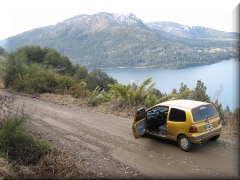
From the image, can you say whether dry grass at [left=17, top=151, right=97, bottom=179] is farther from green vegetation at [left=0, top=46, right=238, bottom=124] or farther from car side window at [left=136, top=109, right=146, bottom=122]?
green vegetation at [left=0, top=46, right=238, bottom=124]

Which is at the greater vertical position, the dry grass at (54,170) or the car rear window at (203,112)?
the car rear window at (203,112)

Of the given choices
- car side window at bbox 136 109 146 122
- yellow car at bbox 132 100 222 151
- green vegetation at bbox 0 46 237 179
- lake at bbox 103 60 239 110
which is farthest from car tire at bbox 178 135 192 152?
green vegetation at bbox 0 46 237 179

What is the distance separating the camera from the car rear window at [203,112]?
26.8ft

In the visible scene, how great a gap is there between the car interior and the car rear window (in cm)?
132

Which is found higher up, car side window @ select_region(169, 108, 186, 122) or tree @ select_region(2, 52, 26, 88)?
tree @ select_region(2, 52, 26, 88)

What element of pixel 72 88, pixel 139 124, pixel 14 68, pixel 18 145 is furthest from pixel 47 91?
pixel 18 145

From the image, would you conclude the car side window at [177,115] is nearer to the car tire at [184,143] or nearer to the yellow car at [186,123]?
the yellow car at [186,123]

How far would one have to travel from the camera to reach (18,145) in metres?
7.47

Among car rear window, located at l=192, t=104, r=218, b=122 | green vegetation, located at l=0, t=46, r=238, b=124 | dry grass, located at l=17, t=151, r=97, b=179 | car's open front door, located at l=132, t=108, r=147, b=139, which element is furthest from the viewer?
green vegetation, located at l=0, t=46, r=238, b=124

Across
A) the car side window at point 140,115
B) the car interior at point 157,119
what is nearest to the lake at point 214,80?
the car interior at point 157,119

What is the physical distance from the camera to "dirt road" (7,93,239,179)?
6973 mm

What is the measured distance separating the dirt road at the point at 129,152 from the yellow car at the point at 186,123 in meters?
0.39

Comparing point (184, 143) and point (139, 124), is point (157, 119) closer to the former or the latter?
point (139, 124)

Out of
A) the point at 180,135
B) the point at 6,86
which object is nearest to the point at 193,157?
the point at 180,135
